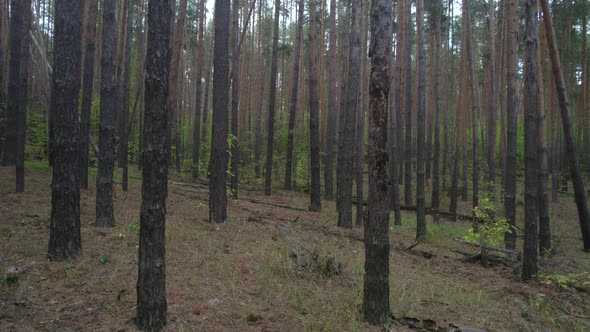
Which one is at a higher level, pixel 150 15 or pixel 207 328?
pixel 150 15

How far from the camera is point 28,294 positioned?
14.0 feet

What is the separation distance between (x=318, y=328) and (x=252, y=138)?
2318 cm

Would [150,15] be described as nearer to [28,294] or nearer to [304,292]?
[28,294]

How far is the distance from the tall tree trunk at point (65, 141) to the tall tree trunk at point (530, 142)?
7.46 m

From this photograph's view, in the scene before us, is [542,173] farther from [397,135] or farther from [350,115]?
[397,135]

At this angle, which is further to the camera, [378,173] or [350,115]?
[350,115]

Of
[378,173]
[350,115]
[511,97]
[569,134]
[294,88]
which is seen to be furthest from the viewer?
[294,88]

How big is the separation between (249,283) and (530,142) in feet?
18.4

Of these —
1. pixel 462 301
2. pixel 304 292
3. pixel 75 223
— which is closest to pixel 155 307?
pixel 304 292

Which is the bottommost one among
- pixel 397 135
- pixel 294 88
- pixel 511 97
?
pixel 397 135

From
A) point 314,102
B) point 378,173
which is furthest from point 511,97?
point 314,102

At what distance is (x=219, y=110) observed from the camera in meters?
8.59

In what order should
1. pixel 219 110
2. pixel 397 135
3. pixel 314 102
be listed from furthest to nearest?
pixel 397 135 < pixel 314 102 < pixel 219 110

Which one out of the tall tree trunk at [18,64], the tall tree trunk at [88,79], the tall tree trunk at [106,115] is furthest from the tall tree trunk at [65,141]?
the tall tree trunk at [18,64]
